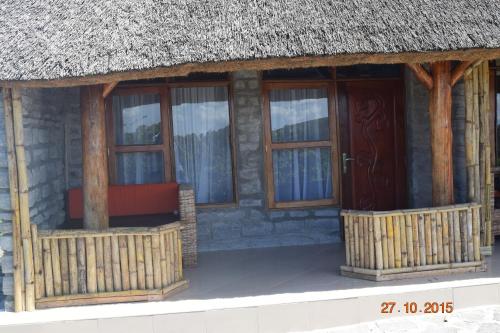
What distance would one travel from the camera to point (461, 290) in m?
4.44

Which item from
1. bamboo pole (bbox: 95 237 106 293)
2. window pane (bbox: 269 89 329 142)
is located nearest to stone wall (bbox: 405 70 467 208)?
window pane (bbox: 269 89 329 142)

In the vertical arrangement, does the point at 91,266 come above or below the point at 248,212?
below

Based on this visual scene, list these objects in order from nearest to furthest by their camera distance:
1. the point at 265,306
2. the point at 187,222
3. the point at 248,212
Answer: the point at 265,306, the point at 187,222, the point at 248,212

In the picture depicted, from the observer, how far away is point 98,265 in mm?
4441

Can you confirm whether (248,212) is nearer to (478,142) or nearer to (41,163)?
(41,163)

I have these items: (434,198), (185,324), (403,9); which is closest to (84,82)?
(185,324)

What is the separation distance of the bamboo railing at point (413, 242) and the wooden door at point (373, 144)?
5.98 ft

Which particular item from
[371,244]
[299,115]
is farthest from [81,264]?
[299,115]

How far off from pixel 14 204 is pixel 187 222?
1768 mm

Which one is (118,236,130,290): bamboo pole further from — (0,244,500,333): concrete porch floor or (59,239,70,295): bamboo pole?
(59,239,70,295): bamboo pole

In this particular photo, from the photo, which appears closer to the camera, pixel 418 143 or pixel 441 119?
pixel 441 119

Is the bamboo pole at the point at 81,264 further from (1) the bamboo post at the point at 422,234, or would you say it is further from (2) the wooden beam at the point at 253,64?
(1) the bamboo post at the point at 422,234

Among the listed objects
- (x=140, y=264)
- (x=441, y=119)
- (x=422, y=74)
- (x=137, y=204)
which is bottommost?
(x=140, y=264)

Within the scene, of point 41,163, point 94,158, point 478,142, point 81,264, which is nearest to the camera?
point 81,264
